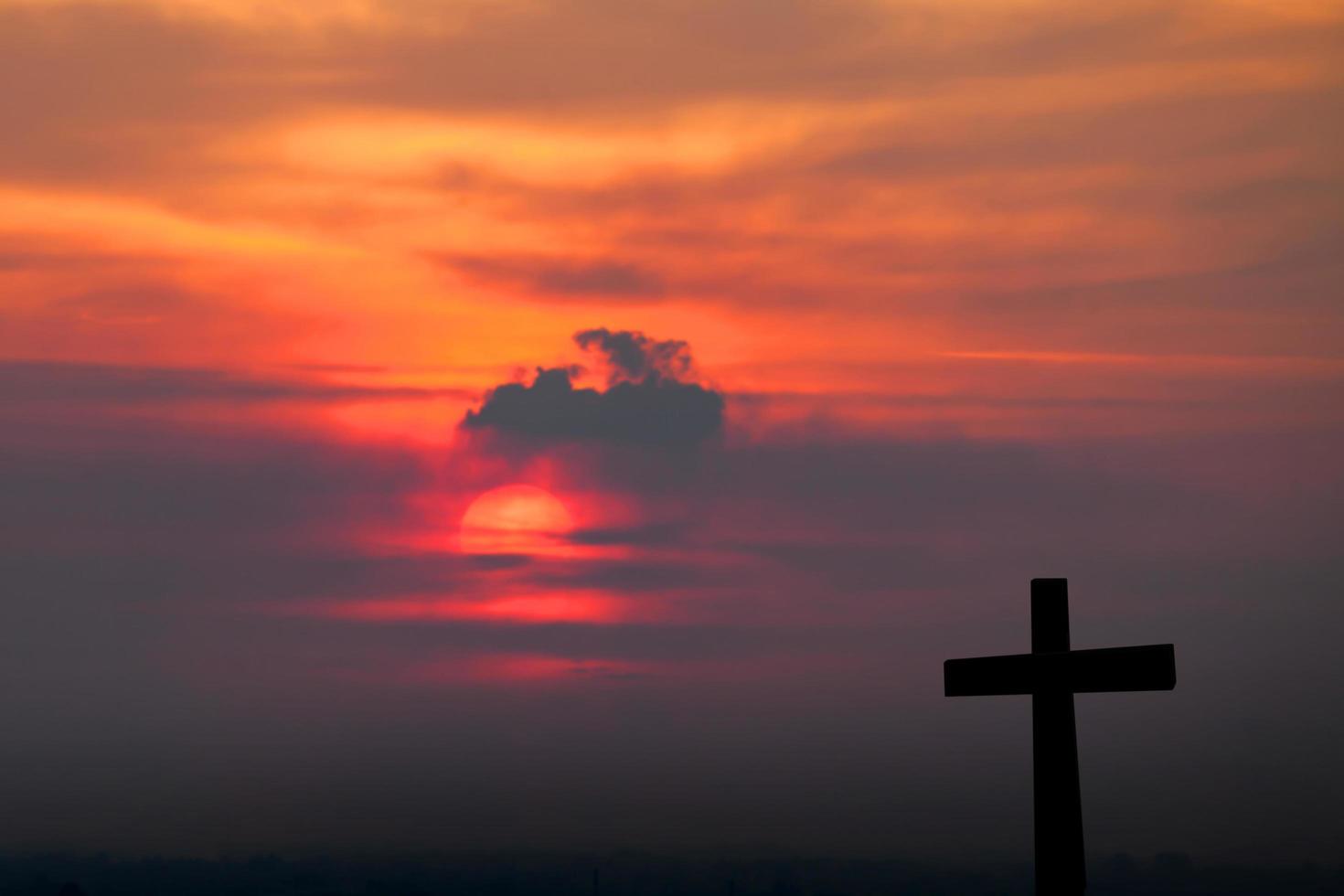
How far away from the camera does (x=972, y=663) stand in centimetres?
1712

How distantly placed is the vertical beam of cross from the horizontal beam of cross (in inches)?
6.3

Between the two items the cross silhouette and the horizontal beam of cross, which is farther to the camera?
the cross silhouette

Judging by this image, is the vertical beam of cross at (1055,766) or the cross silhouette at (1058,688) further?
the vertical beam of cross at (1055,766)

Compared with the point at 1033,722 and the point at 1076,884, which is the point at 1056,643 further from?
the point at 1076,884

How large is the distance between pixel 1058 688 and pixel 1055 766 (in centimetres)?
70

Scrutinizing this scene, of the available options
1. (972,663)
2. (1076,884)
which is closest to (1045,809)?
(1076,884)

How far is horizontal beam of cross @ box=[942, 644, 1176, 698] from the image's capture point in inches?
569

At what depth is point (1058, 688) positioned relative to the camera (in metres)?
15.9

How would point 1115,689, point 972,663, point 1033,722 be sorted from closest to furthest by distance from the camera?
1. point 1115,689
2. point 1033,722
3. point 972,663

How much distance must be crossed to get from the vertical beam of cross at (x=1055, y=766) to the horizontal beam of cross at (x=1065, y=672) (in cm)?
16

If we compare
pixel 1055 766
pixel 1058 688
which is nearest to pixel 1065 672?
pixel 1058 688

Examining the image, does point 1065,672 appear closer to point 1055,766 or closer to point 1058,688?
point 1058,688

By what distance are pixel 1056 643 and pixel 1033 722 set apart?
77 centimetres

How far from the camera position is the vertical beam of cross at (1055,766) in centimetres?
1539
